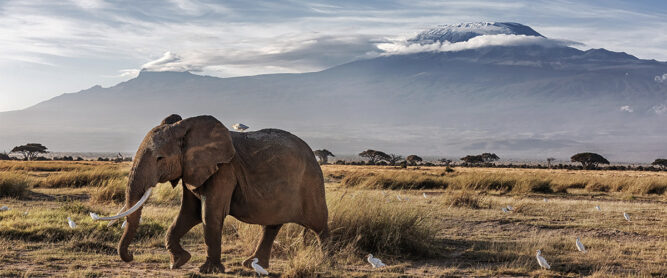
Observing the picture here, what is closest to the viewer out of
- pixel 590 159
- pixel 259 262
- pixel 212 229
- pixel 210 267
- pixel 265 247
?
pixel 212 229

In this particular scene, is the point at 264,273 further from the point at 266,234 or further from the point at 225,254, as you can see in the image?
the point at 225,254

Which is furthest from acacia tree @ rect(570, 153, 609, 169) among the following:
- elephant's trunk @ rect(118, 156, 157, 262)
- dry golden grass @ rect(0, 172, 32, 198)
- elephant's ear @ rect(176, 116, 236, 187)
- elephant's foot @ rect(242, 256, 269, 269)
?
elephant's trunk @ rect(118, 156, 157, 262)

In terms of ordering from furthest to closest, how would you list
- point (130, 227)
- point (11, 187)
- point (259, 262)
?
point (11, 187)
point (259, 262)
point (130, 227)

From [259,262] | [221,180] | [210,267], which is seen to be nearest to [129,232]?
[210,267]

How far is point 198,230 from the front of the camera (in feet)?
39.1

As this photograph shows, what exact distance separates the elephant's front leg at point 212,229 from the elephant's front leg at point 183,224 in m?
0.40

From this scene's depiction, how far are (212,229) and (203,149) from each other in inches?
37.9

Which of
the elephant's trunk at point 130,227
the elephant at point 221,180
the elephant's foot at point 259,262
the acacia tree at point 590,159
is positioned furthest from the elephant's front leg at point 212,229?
the acacia tree at point 590,159

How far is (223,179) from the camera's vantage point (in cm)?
815

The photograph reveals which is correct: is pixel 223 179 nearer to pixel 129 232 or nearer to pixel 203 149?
pixel 203 149

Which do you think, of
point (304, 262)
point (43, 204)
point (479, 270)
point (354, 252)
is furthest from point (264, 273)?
point (43, 204)

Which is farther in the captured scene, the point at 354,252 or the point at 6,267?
the point at 354,252

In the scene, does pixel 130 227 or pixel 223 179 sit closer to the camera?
pixel 130 227

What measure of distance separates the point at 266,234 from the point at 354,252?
1.63 m
